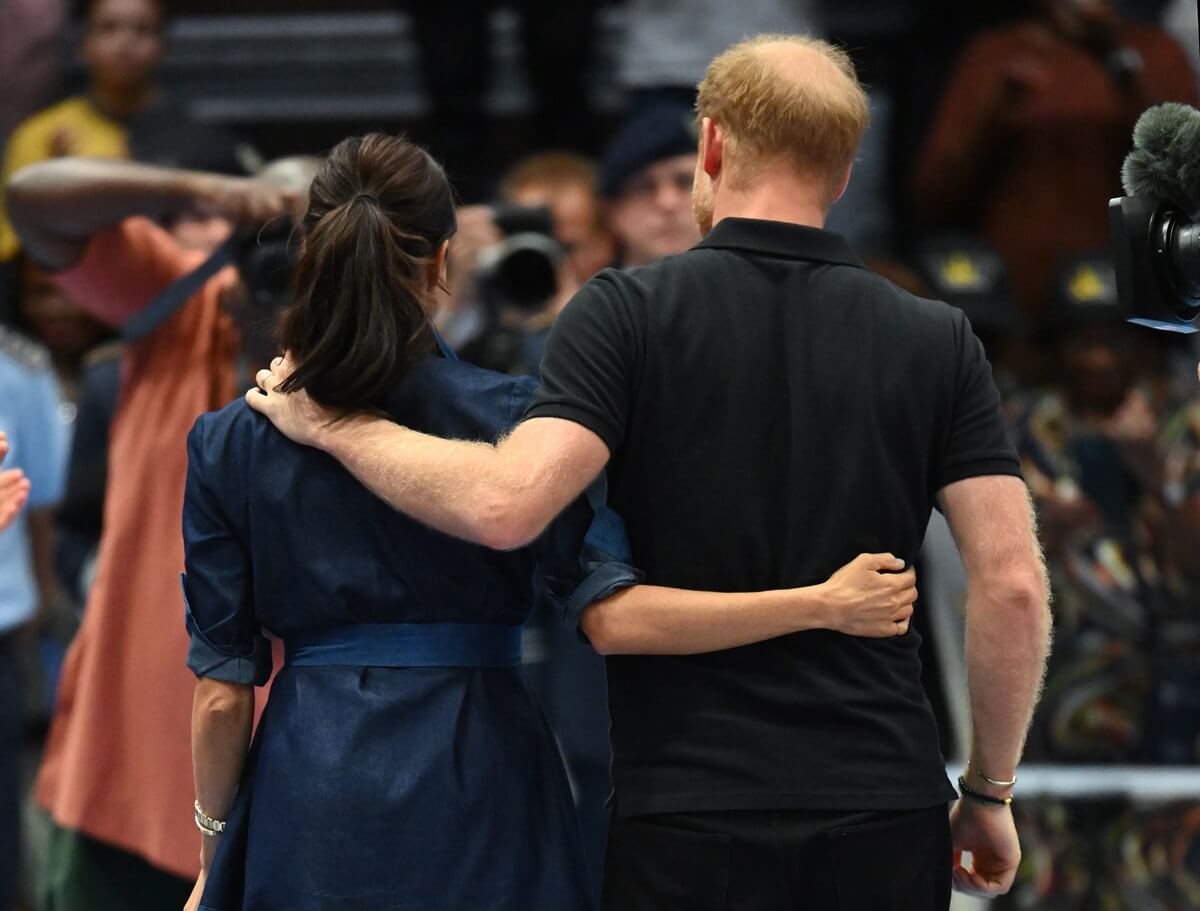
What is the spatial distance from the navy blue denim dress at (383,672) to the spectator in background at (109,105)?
9.20 feet

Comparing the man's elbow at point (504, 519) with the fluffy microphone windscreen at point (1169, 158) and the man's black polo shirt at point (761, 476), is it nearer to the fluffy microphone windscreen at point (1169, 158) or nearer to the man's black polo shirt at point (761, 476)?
the man's black polo shirt at point (761, 476)

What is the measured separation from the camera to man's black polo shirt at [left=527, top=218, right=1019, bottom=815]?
75.7 inches

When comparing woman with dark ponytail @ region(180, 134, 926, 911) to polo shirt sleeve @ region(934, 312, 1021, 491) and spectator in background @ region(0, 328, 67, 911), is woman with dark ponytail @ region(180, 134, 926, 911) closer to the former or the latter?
polo shirt sleeve @ region(934, 312, 1021, 491)

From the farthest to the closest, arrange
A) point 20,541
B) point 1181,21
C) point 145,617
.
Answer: point 1181,21 < point 20,541 < point 145,617

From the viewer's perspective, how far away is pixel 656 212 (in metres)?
3.63

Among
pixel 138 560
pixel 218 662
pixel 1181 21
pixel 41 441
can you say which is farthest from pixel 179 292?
pixel 1181 21

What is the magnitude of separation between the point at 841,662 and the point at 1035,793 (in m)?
1.95

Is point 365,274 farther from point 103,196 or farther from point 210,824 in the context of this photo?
point 103,196

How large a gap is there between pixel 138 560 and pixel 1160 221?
156cm

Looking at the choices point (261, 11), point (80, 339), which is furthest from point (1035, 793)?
point (261, 11)

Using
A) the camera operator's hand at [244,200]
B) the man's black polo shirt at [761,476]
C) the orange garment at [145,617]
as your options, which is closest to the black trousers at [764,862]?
the man's black polo shirt at [761,476]

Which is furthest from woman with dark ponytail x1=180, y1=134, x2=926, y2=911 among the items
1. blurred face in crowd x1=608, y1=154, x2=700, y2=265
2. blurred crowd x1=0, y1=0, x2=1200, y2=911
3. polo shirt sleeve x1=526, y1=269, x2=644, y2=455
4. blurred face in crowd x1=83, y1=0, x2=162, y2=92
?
blurred face in crowd x1=83, y1=0, x2=162, y2=92

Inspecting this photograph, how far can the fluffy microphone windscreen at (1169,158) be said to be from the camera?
202 centimetres

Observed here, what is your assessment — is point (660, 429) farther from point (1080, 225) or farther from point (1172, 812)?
point (1080, 225)
